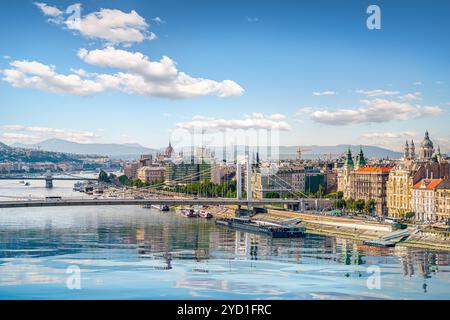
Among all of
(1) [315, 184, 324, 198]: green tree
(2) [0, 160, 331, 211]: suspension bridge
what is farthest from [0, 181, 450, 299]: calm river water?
(1) [315, 184, 324, 198]: green tree

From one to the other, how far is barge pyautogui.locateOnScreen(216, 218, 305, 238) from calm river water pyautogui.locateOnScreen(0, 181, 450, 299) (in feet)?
1.24

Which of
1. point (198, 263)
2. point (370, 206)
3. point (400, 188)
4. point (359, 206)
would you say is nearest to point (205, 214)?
point (359, 206)

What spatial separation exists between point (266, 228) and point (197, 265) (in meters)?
5.37

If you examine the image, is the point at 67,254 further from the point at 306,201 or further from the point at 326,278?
the point at 306,201

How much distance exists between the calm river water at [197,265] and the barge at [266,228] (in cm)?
38

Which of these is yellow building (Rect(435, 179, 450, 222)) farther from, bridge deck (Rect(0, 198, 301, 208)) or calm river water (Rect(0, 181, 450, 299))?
bridge deck (Rect(0, 198, 301, 208))

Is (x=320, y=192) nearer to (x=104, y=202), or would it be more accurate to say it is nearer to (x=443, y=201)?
(x=443, y=201)

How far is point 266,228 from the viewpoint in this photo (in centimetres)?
1443

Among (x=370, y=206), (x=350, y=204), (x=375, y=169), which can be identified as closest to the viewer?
(x=370, y=206)

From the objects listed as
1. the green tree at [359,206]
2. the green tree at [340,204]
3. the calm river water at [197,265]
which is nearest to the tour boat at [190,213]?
the green tree at [340,204]

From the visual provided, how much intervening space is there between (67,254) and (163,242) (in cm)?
207

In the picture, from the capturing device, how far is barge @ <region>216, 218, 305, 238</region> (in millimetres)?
13805
